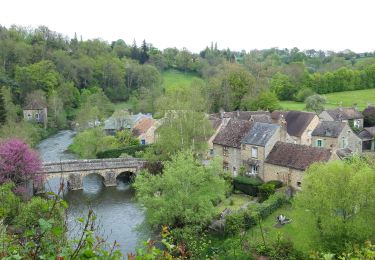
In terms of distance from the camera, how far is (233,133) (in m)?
43.5

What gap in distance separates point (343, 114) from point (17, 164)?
47.2 metres

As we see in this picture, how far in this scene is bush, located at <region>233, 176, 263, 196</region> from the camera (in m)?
37.8

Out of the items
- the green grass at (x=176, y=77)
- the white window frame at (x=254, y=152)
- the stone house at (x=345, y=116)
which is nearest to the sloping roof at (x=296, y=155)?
the white window frame at (x=254, y=152)

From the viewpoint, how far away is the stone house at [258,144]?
129ft

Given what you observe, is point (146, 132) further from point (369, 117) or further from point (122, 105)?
point (122, 105)

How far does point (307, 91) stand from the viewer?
9462cm

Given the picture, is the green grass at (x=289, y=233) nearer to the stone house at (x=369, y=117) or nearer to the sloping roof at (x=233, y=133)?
the sloping roof at (x=233, y=133)

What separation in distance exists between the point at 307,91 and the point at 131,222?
70332mm

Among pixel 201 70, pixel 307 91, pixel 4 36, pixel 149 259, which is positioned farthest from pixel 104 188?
pixel 201 70

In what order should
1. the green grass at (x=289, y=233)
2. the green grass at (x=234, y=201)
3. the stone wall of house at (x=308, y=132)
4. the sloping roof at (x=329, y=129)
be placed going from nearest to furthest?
1. the green grass at (x=289, y=233)
2. the green grass at (x=234, y=201)
3. the sloping roof at (x=329, y=129)
4. the stone wall of house at (x=308, y=132)

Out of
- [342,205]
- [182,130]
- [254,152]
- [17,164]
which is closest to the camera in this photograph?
[342,205]

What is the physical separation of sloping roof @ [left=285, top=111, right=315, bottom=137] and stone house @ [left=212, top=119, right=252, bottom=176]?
35.1 ft

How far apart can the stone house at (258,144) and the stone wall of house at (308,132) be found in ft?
36.6

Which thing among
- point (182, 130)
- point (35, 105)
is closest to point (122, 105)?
point (35, 105)
